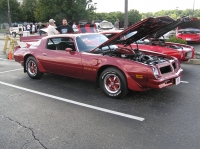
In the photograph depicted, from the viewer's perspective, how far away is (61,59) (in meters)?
5.58

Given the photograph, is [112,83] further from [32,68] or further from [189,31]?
[189,31]

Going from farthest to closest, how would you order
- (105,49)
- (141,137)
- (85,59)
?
(105,49) → (85,59) → (141,137)

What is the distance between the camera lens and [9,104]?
4648mm

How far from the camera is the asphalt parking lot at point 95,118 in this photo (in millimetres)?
3094

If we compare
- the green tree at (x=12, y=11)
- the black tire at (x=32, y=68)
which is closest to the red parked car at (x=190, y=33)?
the black tire at (x=32, y=68)

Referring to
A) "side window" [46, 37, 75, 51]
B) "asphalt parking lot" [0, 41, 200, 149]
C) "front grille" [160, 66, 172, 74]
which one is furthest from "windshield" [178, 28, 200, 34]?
"side window" [46, 37, 75, 51]

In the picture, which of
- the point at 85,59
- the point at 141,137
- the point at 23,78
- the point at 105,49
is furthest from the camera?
the point at 23,78

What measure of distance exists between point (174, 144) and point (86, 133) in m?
1.27

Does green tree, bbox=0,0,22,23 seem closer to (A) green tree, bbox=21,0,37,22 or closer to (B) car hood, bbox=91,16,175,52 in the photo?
(A) green tree, bbox=21,0,37,22

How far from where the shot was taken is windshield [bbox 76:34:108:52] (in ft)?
17.7

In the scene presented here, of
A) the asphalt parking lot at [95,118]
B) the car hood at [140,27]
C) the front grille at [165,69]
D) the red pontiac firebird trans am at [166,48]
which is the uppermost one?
the car hood at [140,27]

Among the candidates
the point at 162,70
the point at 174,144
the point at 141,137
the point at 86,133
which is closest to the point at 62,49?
the point at 162,70

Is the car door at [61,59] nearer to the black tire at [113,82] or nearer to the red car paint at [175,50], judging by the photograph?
the black tire at [113,82]

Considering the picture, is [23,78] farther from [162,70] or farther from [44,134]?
[162,70]
